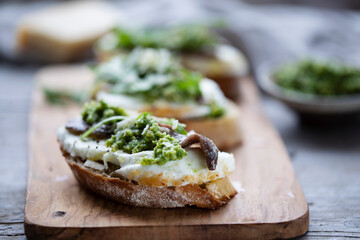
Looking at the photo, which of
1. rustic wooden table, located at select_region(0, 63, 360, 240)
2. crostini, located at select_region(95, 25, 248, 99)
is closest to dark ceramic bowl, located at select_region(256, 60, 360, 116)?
rustic wooden table, located at select_region(0, 63, 360, 240)

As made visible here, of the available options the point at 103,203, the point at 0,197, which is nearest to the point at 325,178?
the point at 103,203

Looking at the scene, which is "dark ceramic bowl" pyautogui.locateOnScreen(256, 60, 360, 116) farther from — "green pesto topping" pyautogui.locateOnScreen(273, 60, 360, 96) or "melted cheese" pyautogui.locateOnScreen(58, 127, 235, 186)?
"melted cheese" pyautogui.locateOnScreen(58, 127, 235, 186)

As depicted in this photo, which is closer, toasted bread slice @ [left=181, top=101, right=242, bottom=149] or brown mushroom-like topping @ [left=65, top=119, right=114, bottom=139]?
brown mushroom-like topping @ [left=65, top=119, right=114, bottom=139]

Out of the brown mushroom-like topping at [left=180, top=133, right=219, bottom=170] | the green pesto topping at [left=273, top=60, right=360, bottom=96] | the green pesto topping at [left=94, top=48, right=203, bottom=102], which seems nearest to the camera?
the brown mushroom-like topping at [left=180, top=133, right=219, bottom=170]

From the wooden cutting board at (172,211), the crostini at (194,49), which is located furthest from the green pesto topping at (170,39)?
the wooden cutting board at (172,211)

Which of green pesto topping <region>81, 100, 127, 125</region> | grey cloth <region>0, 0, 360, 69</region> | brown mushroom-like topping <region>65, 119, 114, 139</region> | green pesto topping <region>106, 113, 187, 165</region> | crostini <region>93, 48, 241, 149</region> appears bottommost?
grey cloth <region>0, 0, 360, 69</region>

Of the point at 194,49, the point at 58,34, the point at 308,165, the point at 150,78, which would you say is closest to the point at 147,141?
the point at 150,78

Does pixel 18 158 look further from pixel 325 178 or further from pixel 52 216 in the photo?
pixel 325 178
